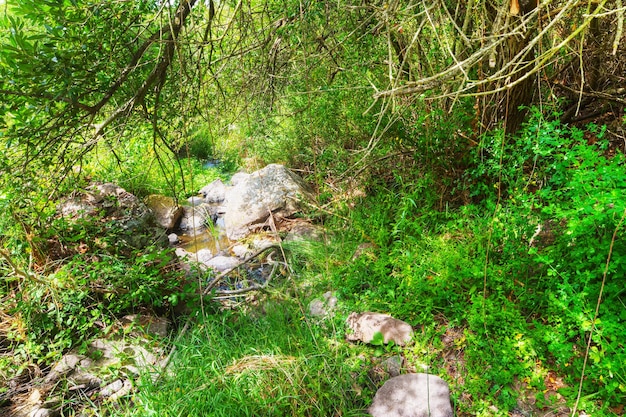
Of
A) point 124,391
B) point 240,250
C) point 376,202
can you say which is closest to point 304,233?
point 240,250

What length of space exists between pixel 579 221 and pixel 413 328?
1194 mm

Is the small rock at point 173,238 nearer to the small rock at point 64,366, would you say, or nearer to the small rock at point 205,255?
the small rock at point 205,255

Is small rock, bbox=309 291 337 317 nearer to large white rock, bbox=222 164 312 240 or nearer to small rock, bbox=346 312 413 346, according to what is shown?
small rock, bbox=346 312 413 346

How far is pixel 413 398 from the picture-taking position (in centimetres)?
206

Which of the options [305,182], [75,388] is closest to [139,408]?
[75,388]

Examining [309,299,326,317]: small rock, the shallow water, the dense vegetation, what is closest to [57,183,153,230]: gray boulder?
the dense vegetation

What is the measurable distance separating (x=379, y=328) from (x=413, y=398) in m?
0.57

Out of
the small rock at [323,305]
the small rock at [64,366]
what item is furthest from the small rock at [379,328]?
the small rock at [64,366]

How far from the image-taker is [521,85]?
2.65 meters

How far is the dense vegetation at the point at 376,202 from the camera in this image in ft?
6.26

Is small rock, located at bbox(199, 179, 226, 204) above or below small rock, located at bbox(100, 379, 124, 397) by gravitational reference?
below

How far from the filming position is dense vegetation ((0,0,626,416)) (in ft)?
6.26

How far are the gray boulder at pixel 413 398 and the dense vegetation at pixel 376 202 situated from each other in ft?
0.42

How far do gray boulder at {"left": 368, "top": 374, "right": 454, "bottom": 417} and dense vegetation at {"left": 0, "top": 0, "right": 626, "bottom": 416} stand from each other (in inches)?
5.0
